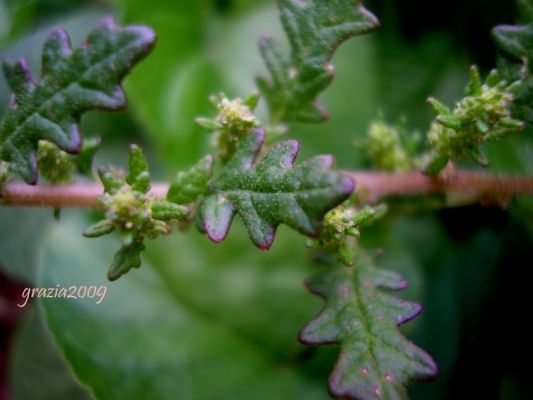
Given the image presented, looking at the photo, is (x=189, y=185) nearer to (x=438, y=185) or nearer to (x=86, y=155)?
(x=86, y=155)

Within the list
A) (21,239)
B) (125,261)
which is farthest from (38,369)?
(125,261)

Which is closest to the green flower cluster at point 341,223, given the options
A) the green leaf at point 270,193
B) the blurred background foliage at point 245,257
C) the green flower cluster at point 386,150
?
the green leaf at point 270,193

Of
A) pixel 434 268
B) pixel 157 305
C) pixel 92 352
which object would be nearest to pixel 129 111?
pixel 157 305

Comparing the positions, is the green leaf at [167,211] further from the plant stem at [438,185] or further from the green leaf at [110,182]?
the plant stem at [438,185]

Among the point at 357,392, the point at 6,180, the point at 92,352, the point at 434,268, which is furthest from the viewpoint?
the point at 434,268

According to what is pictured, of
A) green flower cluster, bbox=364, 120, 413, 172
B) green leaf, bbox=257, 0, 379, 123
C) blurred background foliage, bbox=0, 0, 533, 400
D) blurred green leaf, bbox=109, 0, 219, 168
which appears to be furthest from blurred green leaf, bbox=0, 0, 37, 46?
green flower cluster, bbox=364, 120, 413, 172

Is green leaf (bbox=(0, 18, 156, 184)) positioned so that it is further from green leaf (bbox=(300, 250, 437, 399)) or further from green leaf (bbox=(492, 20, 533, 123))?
green leaf (bbox=(492, 20, 533, 123))

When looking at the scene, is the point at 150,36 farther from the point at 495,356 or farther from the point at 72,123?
the point at 495,356
